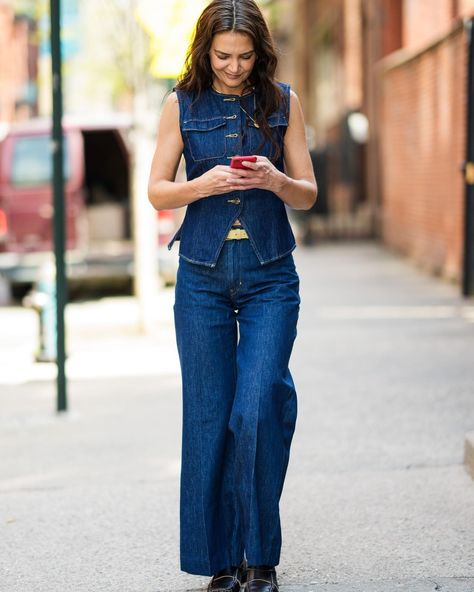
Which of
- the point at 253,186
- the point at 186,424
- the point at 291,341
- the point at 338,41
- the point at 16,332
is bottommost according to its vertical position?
the point at 16,332

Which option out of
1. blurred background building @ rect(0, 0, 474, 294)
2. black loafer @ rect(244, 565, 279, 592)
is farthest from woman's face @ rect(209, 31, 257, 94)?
blurred background building @ rect(0, 0, 474, 294)

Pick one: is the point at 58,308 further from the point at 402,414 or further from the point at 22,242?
the point at 22,242

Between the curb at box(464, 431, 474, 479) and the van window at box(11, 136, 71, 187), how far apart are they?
351 inches

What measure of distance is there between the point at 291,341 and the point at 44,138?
1050cm

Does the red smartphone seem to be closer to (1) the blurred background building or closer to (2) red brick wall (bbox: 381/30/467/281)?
(1) the blurred background building

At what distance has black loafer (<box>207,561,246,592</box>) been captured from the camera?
420cm

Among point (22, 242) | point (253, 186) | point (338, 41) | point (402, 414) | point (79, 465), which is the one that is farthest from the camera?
point (338, 41)

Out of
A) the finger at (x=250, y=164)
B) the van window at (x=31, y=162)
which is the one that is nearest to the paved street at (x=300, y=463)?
the finger at (x=250, y=164)

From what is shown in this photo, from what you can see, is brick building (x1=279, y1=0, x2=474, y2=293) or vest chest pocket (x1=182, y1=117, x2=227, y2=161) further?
brick building (x1=279, y1=0, x2=474, y2=293)

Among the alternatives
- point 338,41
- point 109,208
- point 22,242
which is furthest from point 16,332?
point 338,41

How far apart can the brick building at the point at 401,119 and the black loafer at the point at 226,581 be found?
28.6 feet

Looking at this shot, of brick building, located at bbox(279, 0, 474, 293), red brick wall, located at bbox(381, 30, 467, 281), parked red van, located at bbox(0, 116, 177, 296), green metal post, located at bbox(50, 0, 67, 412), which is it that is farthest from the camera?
brick building, located at bbox(279, 0, 474, 293)

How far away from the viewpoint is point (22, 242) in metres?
14.0

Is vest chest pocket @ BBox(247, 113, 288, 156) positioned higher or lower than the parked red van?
higher
